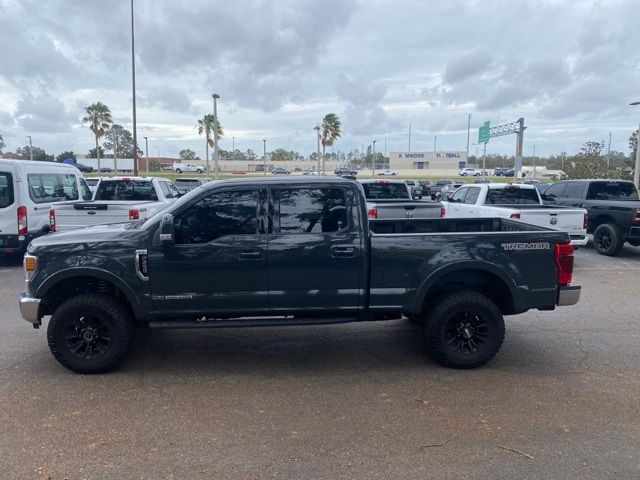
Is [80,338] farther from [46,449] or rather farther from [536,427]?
[536,427]

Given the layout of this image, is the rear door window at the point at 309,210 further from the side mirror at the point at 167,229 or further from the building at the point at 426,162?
the building at the point at 426,162

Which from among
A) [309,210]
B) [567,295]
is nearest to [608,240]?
[567,295]

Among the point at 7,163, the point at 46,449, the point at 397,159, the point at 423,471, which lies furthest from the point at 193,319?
the point at 397,159

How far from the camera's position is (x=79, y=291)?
512 centimetres

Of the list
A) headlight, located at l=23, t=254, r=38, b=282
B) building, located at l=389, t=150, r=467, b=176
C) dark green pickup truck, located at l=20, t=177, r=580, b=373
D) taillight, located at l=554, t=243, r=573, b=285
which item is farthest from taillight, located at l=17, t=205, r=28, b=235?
building, located at l=389, t=150, r=467, b=176

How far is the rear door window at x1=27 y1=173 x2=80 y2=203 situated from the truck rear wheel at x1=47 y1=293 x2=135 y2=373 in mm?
6718

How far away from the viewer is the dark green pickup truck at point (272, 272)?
15.9 feet

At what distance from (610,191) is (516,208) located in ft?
14.1

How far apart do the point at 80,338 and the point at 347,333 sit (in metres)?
2.97

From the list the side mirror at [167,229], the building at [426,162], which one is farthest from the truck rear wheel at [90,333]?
the building at [426,162]

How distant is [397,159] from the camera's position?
360ft

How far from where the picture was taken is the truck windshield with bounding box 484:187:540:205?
12023 millimetres

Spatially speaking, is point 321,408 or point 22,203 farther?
point 22,203

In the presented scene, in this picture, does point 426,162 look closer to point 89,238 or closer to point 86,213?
point 86,213
